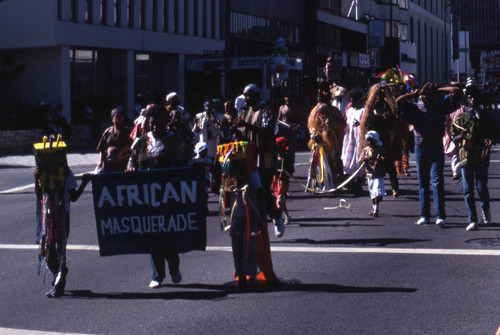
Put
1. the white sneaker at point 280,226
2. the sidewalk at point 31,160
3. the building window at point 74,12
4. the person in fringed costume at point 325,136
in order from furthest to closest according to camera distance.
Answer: the building window at point 74,12 → the sidewalk at point 31,160 → the person in fringed costume at point 325,136 → the white sneaker at point 280,226

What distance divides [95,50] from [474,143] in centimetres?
3199

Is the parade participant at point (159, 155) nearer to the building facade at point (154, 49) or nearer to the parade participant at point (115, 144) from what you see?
the parade participant at point (115, 144)

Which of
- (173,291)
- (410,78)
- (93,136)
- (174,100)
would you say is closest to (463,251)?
(173,291)

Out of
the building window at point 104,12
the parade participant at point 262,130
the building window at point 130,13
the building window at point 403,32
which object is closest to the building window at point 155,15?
the building window at point 130,13

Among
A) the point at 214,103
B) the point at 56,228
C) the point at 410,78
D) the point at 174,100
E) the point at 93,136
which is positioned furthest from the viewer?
the point at 93,136

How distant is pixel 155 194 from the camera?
27.8ft

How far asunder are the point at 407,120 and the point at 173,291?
495 centimetres

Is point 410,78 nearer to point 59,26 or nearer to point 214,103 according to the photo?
point 214,103

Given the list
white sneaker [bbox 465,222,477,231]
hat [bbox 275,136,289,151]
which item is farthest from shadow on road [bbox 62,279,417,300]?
white sneaker [bbox 465,222,477,231]

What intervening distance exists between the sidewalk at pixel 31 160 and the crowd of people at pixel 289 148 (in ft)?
35.0

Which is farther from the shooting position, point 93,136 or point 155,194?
point 93,136

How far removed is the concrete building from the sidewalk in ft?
21.0

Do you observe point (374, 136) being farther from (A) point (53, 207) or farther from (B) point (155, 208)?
(A) point (53, 207)

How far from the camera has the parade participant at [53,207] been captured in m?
8.28
